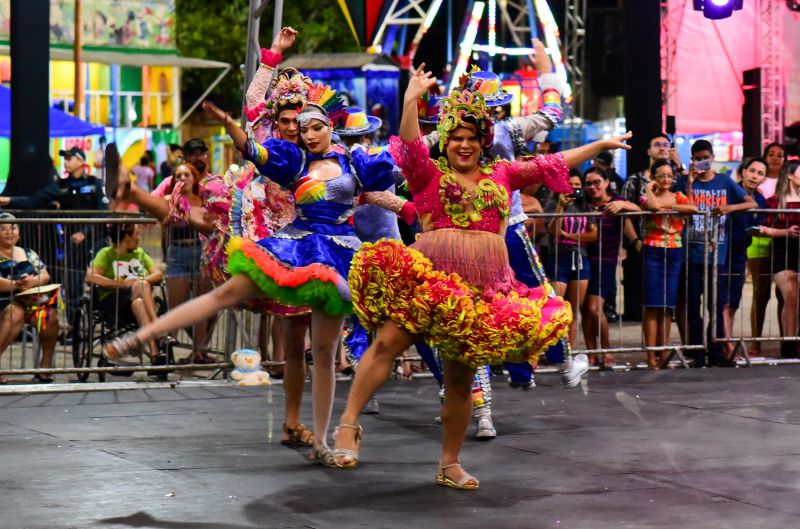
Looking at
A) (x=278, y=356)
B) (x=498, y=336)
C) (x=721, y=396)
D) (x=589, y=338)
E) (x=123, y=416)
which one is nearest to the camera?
(x=498, y=336)

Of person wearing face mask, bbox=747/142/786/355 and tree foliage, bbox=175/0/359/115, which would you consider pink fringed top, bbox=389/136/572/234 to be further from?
tree foliage, bbox=175/0/359/115

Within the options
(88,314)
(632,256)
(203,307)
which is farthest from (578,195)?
(203,307)

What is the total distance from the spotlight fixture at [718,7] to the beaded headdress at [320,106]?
7.72 meters

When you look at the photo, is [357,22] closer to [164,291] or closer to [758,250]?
[164,291]

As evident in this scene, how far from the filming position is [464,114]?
25.1 ft

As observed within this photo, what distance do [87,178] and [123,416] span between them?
18.4 feet

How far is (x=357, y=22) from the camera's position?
14531 mm

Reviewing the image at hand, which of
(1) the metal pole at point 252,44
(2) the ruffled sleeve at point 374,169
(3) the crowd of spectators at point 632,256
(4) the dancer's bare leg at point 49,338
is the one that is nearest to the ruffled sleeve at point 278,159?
(2) the ruffled sleeve at point 374,169

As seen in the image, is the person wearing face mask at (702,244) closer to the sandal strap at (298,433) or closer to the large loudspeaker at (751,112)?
the sandal strap at (298,433)

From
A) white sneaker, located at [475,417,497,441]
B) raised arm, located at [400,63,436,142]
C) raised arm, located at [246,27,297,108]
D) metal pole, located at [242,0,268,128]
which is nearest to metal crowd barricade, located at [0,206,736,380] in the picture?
metal pole, located at [242,0,268,128]

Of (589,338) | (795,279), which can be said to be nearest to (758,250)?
(795,279)

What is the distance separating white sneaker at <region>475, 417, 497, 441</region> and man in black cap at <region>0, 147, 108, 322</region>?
4.18 m

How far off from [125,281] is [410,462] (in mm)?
4752

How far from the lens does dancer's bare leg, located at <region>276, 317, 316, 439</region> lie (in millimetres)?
8758
